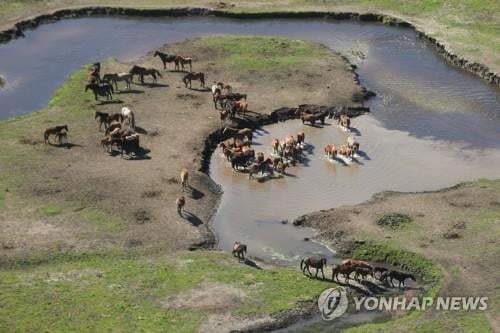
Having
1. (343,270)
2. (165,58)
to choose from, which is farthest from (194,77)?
(343,270)

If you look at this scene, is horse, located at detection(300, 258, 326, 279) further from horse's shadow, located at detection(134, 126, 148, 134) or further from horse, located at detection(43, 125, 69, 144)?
horse, located at detection(43, 125, 69, 144)

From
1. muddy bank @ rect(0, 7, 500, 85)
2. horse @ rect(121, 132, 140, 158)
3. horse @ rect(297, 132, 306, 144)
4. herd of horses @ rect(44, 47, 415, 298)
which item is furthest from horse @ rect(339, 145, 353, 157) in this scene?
muddy bank @ rect(0, 7, 500, 85)

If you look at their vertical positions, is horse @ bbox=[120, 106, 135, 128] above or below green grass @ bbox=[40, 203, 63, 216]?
above

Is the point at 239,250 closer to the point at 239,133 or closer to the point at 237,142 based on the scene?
the point at 237,142

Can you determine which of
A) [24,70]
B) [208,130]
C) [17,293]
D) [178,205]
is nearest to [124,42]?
[24,70]

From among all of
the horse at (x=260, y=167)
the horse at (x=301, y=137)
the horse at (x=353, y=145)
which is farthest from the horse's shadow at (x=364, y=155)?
the horse at (x=260, y=167)

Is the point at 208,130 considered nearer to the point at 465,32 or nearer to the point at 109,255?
the point at 109,255
